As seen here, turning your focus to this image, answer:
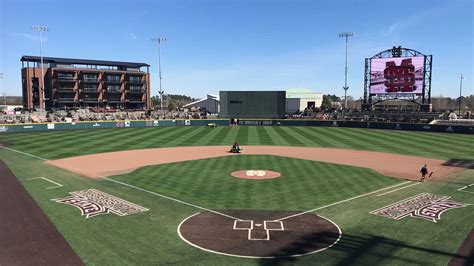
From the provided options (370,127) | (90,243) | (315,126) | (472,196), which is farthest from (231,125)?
(90,243)

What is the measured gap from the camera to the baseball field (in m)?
12.3

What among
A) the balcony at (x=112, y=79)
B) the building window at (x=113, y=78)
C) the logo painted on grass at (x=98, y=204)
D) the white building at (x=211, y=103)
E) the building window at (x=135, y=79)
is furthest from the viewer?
the white building at (x=211, y=103)

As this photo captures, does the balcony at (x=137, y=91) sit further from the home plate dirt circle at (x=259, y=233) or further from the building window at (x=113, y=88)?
the home plate dirt circle at (x=259, y=233)

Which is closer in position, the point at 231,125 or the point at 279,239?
the point at 279,239

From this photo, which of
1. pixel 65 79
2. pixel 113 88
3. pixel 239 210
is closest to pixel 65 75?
pixel 65 79

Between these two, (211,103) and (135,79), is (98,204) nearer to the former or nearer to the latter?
(135,79)

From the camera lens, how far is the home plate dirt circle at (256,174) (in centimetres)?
2488

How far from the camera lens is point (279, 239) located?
44.3 feet

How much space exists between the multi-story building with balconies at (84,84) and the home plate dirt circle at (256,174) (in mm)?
89900

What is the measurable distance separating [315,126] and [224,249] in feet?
228

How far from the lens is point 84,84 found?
107438 millimetres

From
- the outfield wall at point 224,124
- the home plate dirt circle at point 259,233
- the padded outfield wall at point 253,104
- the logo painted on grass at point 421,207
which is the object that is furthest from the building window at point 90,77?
the logo painted on grass at point 421,207

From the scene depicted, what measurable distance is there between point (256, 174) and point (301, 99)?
128 metres

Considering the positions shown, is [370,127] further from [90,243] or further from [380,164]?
[90,243]
